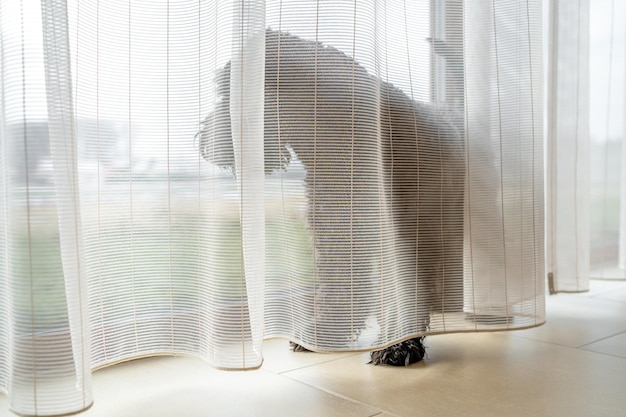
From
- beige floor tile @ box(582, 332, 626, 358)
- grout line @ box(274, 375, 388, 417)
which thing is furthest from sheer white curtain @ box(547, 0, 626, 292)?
grout line @ box(274, 375, 388, 417)

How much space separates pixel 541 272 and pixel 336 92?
0.66 meters

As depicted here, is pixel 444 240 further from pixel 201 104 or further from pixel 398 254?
pixel 201 104

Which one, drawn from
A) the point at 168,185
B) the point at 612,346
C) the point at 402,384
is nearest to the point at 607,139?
the point at 612,346

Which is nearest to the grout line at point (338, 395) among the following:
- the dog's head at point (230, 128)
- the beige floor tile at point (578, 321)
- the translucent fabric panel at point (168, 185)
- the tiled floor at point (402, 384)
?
the tiled floor at point (402, 384)

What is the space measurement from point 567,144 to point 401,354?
2.82 feet

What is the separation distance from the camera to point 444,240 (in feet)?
3.84

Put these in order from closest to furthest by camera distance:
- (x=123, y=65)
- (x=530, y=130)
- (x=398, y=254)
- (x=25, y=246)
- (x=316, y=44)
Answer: (x=25, y=246) → (x=123, y=65) → (x=316, y=44) → (x=398, y=254) → (x=530, y=130)

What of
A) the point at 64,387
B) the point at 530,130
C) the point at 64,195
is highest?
the point at 530,130

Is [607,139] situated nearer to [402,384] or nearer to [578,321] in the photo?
[578,321]

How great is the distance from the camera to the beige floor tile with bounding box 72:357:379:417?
91 cm

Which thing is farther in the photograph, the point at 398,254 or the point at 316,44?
Result: the point at 398,254

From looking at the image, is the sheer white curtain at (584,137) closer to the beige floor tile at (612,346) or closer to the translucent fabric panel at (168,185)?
the beige floor tile at (612,346)

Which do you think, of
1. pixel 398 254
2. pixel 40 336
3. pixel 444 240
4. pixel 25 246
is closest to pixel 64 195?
pixel 25 246

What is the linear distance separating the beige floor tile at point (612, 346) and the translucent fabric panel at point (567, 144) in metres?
0.29
